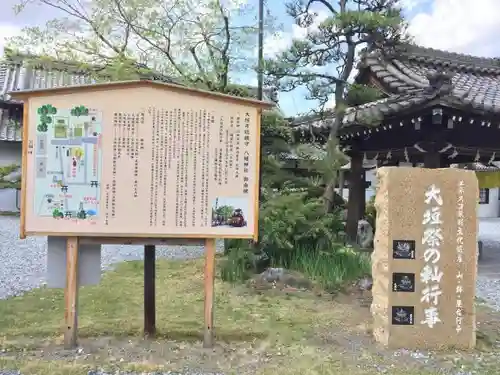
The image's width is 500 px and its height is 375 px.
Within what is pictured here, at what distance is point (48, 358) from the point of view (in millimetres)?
3852

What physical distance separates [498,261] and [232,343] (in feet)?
26.9

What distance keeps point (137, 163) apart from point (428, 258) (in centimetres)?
258

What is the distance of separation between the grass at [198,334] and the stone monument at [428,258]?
0.30 meters

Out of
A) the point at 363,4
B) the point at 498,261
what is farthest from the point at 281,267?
the point at 498,261

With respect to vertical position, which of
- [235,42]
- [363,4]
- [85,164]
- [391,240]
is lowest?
[391,240]

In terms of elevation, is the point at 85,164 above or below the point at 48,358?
above

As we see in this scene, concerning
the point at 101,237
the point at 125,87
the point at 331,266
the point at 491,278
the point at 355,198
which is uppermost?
the point at 125,87

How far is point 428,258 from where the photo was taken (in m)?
4.35

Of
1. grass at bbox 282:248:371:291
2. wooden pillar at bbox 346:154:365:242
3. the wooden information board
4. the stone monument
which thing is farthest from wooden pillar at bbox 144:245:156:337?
wooden pillar at bbox 346:154:365:242

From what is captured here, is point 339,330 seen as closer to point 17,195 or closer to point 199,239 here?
point 199,239

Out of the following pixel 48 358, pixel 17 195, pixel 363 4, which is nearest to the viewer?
pixel 48 358

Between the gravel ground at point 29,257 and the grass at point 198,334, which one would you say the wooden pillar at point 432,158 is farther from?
the gravel ground at point 29,257

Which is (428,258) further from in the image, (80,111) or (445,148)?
(445,148)

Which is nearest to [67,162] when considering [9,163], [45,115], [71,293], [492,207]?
[45,115]
